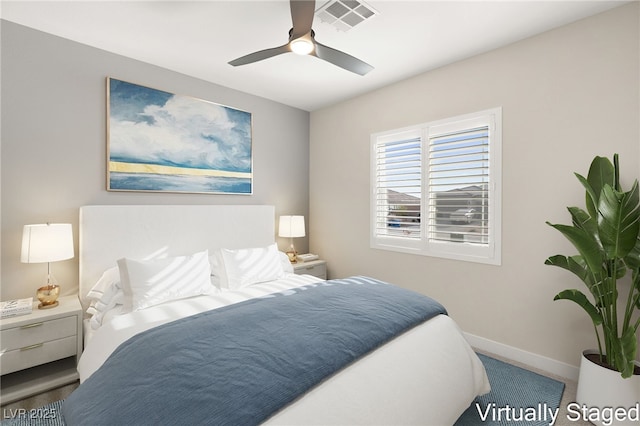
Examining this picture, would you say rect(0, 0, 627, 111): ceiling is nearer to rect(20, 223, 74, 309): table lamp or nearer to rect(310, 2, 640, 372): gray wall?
rect(310, 2, 640, 372): gray wall

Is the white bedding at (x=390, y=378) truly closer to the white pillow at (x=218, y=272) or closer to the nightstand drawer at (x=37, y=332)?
the nightstand drawer at (x=37, y=332)

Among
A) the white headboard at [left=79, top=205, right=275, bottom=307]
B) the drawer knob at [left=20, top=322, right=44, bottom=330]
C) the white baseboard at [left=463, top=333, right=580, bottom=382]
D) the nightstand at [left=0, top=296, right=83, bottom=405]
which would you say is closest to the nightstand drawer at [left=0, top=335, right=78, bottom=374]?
the nightstand at [left=0, top=296, right=83, bottom=405]

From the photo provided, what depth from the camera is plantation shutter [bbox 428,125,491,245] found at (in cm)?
271

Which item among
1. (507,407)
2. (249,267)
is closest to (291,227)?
(249,267)

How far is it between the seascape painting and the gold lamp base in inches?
35.4

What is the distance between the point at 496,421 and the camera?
1.87 metres

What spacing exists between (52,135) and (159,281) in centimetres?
146

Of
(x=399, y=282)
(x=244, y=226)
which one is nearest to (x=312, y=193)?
(x=244, y=226)

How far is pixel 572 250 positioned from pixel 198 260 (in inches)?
117

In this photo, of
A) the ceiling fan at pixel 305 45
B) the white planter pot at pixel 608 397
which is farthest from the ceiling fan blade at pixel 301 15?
the white planter pot at pixel 608 397

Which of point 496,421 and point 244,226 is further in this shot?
point 244,226

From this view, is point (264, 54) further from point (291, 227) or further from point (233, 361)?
point (291, 227)

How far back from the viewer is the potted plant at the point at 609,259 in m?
1.63

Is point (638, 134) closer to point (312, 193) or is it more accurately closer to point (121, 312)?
point (312, 193)
